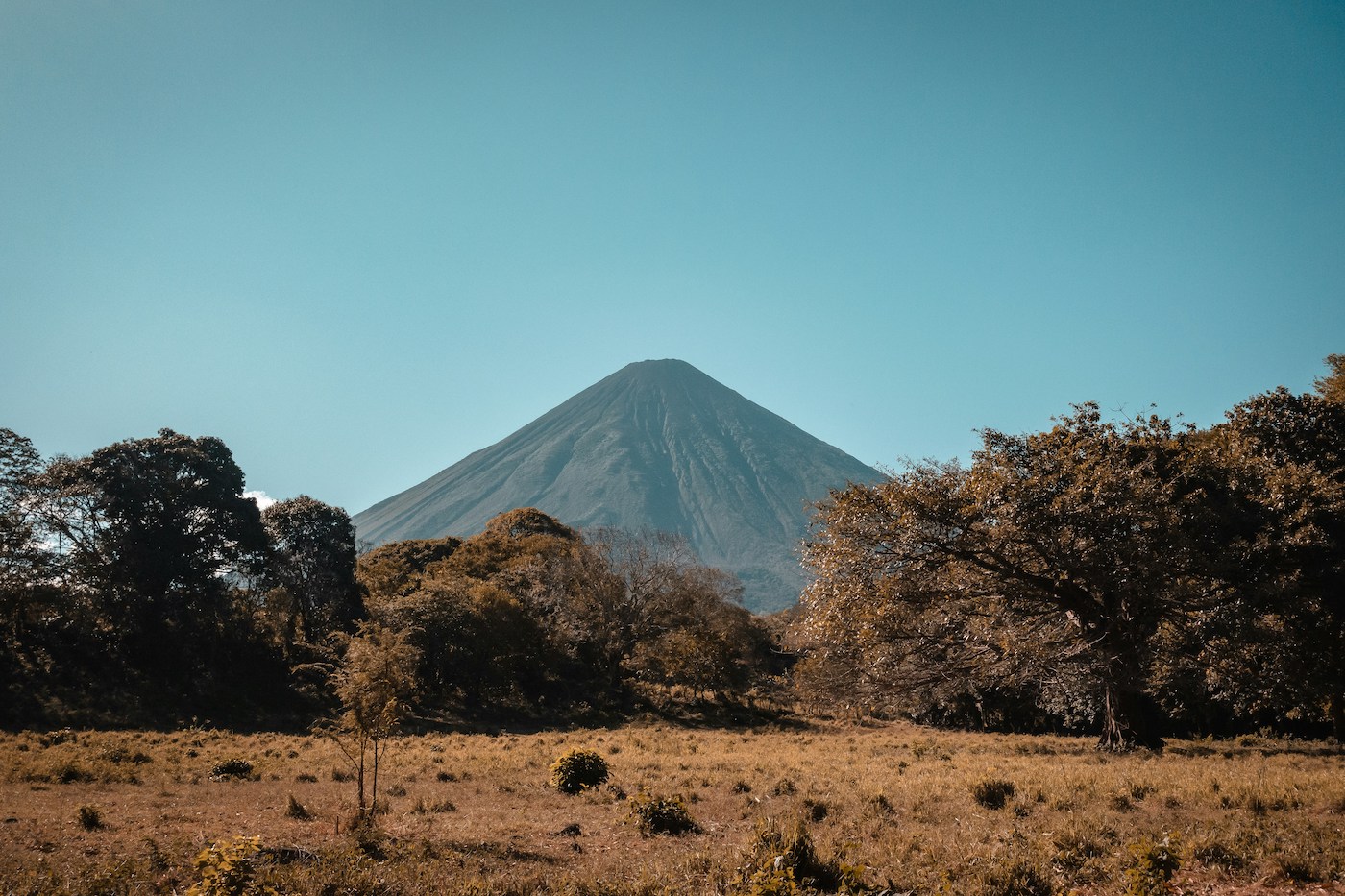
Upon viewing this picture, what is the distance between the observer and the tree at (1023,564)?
15211mm

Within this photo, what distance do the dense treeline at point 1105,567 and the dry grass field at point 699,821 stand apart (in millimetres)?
2055

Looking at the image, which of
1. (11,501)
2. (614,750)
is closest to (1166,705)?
(614,750)

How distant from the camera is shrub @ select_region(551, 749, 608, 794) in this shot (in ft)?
51.5

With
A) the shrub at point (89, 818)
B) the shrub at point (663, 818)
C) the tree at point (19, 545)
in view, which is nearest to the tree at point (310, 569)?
the tree at point (19, 545)

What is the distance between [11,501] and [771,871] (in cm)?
3468

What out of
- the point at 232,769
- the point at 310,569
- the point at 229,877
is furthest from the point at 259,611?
the point at 229,877

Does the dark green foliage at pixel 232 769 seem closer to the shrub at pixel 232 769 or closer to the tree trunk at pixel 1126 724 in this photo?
the shrub at pixel 232 769

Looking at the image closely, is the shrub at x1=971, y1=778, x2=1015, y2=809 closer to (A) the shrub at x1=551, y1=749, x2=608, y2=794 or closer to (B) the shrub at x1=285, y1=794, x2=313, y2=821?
(A) the shrub at x1=551, y1=749, x2=608, y2=794

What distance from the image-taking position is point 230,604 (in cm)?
3475

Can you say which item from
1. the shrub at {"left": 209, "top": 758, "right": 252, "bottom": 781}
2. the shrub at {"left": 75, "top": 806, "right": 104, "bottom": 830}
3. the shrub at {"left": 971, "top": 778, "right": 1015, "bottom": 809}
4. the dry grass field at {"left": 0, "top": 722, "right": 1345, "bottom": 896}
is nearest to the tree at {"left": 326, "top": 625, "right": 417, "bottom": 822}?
the dry grass field at {"left": 0, "top": 722, "right": 1345, "bottom": 896}

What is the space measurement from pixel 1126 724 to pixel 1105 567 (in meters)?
6.12

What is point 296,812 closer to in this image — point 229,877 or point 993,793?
point 229,877

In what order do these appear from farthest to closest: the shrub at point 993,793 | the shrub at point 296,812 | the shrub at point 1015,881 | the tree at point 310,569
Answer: the tree at point 310,569
the shrub at point 296,812
the shrub at point 993,793
the shrub at point 1015,881

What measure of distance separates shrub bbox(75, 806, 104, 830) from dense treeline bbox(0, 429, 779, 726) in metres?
15.7
